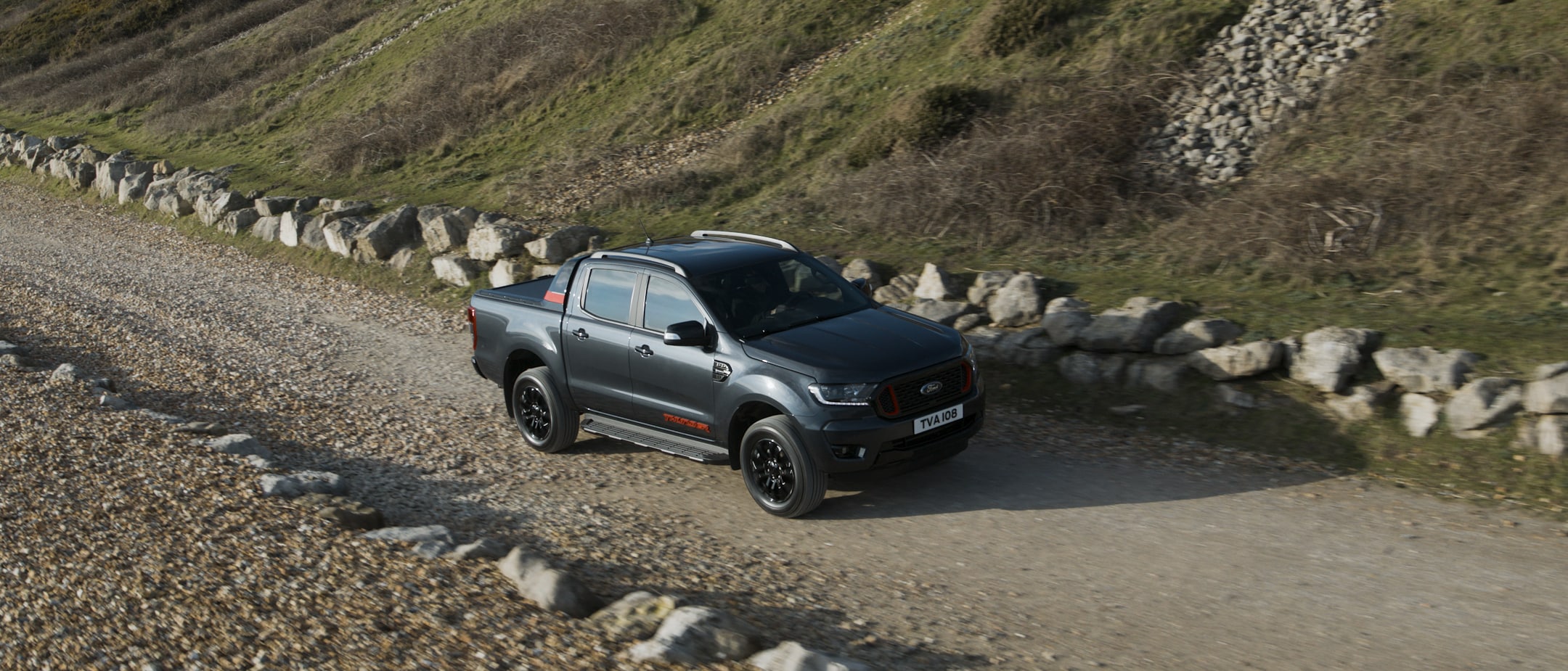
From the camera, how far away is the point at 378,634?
220 inches

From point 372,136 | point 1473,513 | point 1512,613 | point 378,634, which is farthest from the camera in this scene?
point 372,136

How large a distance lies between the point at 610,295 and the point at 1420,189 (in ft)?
27.0

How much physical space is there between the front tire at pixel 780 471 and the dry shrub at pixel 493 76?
1668cm

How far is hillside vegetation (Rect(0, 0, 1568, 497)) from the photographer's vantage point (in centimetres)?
1080

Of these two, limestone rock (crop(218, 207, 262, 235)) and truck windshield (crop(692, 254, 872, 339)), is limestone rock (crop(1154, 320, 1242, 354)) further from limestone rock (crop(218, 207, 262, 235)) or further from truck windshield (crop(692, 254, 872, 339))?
limestone rock (crop(218, 207, 262, 235))

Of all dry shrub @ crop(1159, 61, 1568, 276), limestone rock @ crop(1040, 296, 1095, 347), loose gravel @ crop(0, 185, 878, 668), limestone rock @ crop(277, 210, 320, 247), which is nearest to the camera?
loose gravel @ crop(0, 185, 878, 668)

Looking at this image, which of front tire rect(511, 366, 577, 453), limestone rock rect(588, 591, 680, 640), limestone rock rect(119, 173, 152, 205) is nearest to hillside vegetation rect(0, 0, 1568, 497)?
limestone rock rect(119, 173, 152, 205)

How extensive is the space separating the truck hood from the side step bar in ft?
2.74

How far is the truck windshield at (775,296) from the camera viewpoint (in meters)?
8.20

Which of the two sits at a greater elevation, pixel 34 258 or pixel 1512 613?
pixel 34 258

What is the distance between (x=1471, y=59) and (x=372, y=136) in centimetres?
1926

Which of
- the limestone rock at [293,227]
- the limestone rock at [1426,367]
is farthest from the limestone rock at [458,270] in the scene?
the limestone rock at [1426,367]

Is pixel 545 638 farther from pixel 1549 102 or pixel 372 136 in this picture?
pixel 372 136

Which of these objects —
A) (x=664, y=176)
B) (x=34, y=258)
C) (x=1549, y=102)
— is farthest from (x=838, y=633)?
(x=34, y=258)
